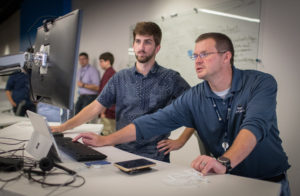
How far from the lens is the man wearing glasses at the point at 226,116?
45.7 inches

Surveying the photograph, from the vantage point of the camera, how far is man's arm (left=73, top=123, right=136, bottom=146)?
51.6 inches

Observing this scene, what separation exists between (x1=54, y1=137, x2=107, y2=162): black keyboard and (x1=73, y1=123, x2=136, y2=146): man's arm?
5 centimetres

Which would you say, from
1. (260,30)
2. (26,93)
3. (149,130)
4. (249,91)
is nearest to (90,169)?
(149,130)

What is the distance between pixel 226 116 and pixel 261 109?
21 centimetres

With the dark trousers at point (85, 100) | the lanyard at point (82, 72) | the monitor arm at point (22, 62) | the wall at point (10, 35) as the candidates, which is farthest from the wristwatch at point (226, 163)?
the wall at point (10, 35)

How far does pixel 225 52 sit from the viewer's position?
1.42m

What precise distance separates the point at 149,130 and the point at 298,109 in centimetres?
169

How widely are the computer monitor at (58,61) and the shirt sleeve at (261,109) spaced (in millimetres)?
755

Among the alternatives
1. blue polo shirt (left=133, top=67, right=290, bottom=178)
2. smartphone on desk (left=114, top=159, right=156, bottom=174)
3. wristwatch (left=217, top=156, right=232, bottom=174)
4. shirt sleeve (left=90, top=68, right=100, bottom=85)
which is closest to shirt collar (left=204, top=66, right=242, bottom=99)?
blue polo shirt (left=133, top=67, right=290, bottom=178)

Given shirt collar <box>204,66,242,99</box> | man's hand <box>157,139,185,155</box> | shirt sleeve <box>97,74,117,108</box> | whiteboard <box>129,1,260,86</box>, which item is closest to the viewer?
shirt collar <box>204,66,242,99</box>

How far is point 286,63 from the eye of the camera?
2396 millimetres

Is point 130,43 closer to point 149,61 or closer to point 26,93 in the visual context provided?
point 26,93

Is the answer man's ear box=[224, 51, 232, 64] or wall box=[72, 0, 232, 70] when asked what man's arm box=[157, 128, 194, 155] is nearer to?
man's ear box=[224, 51, 232, 64]

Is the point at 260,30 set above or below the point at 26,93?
above
